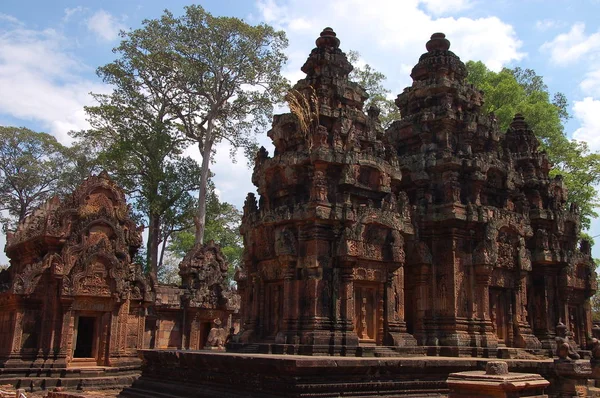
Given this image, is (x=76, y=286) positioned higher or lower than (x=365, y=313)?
higher

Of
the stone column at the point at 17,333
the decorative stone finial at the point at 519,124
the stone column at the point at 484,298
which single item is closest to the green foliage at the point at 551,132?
the decorative stone finial at the point at 519,124

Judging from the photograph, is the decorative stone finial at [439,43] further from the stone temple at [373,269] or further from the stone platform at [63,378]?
the stone platform at [63,378]

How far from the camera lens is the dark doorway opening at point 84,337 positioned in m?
Result: 17.3

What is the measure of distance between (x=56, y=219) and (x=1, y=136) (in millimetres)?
23995

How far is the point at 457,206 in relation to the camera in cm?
1407

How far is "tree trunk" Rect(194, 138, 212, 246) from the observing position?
83.8ft

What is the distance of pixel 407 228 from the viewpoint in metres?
12.7

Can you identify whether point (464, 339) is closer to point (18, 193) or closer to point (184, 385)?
point (184, 385)

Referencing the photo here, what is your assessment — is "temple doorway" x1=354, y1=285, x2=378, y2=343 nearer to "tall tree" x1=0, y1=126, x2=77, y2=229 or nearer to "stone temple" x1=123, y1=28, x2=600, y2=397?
"stone temple" x1=123, y1=28, x2=600, y2=397

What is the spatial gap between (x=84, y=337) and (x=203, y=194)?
9.63 metres

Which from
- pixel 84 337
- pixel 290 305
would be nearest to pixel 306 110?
pixel 290 305

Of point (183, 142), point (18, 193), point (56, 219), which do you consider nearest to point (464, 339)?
point (56, 219)

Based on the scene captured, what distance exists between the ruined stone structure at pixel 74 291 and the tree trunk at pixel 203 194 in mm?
7741

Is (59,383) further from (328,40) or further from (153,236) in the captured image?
(153,236)
